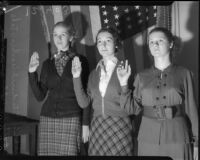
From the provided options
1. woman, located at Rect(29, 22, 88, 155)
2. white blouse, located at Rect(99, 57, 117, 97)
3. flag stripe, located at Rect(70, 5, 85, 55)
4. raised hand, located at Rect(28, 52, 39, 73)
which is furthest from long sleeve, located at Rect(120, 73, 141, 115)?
raised hand, located at Rect(28, 52, 39, 73)

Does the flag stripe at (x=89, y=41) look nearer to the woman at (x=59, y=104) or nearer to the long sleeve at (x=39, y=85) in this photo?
the woman at (x=59, y=104)

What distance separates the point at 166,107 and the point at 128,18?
1.72ft

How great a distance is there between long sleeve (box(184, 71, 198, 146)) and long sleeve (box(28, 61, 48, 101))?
2.21 feet

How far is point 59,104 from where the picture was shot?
141 centimetres

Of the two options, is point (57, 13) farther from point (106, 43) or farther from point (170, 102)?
A: point (170, 102)

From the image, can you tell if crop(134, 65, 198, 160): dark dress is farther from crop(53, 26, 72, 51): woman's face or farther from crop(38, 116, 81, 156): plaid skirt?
crop(53, 26, 72, 51): woman's face

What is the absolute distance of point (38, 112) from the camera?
147 centimetres

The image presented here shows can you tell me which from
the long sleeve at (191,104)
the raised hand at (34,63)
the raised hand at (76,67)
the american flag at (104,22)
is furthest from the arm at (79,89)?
the long sleeve at (191,104)

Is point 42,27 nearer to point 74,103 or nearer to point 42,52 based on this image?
point 42,52

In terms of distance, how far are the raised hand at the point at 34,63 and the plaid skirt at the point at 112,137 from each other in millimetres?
419

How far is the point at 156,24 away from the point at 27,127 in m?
0.83

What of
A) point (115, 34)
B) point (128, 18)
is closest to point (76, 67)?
point (115, 34)

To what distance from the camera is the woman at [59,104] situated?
54.9 inches

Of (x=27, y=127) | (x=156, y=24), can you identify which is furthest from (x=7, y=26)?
(x=156, y=24)
